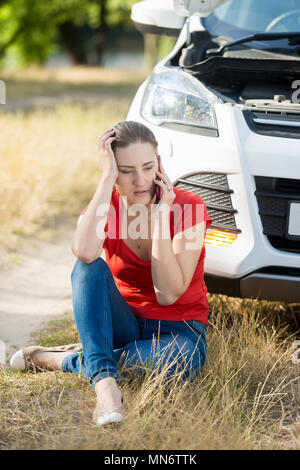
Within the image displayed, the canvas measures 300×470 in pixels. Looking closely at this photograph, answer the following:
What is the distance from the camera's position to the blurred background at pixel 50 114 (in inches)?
210

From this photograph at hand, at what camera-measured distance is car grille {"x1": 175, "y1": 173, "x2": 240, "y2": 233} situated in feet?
9.23

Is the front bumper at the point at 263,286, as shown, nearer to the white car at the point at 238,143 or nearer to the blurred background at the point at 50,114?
the white car at the point at 238,143

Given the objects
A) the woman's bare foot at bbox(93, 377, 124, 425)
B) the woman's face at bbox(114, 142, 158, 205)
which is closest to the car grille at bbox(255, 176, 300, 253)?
the woman's face at bbox(114, 142, 158, 205)

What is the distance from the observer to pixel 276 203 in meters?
2.75

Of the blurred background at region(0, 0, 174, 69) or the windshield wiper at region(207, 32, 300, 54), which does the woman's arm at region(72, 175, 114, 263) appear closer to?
the windshield wiper at region(207, 32, 300, 54)

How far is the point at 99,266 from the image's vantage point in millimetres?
2590

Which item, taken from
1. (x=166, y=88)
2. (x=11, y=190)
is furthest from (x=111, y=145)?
(x=11, y=190)

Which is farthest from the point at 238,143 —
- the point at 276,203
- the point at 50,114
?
the point at 50,114

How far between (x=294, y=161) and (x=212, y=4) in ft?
3.45

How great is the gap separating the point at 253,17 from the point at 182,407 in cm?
230

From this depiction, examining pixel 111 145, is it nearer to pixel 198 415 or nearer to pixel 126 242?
pixel 126 242

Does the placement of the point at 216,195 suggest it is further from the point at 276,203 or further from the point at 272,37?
the point at 272,37

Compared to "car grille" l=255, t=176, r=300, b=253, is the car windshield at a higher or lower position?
higher

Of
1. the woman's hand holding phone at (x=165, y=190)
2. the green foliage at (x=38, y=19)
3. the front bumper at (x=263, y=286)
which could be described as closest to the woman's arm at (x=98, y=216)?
the woman's hand holding phone at (x=165, y=190)
